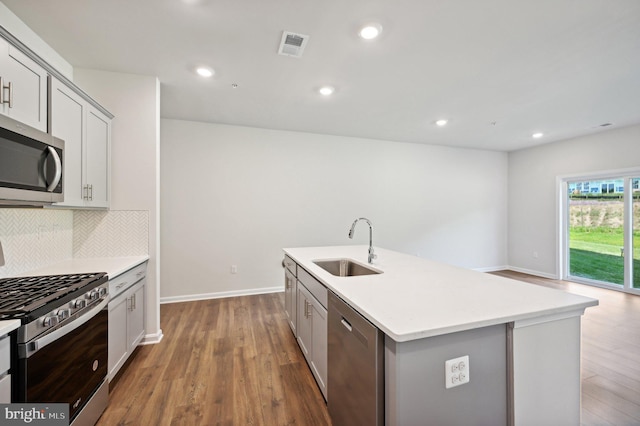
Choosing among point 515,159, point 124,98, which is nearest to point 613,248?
point 515,159

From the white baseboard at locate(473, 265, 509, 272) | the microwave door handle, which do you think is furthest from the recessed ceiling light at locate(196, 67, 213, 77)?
the white baseboard at locate(473, 265, 509, 272)

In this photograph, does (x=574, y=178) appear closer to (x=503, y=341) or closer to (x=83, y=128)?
(x=503, y=341)

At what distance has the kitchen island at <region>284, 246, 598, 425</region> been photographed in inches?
42.0

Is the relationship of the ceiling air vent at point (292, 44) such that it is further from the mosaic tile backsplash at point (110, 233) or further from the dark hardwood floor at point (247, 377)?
the dark hardwood floor at point (247, 377)

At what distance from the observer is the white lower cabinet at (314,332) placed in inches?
71.5

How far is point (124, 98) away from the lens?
8.63ft

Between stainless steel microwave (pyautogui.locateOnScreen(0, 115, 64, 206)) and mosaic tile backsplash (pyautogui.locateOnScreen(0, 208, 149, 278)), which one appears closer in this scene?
stainless steel microwave (pyautogui.locateOnScreen(0, 115, 64, 206))

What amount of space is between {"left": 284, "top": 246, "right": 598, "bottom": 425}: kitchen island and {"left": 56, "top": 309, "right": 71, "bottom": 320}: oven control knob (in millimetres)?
1385

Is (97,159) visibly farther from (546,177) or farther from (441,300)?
(546,177)

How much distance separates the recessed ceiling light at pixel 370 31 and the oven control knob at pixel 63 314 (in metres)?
2.54

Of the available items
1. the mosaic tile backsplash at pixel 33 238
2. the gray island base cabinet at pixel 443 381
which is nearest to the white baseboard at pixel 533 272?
the gray island base cabinet at pixel 443 381

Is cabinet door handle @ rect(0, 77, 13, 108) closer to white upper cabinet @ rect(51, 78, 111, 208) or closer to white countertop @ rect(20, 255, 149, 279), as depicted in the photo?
white upper cabinet @ rect(51, 78, 111, 208)

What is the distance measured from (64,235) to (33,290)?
124 cm

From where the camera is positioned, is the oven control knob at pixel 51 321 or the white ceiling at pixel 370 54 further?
the white ceiling at pixel 370 54
